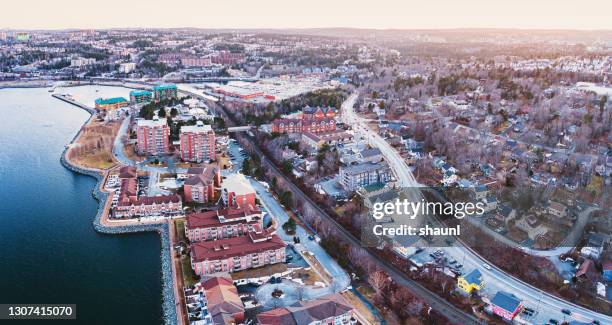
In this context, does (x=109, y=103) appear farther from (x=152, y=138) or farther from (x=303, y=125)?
(x=303, y=125)

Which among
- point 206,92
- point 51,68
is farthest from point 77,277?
point 51,68

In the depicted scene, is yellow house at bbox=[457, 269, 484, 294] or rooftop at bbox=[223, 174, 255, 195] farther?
→ rooftop at bbox=[223, 174, 255, 195]

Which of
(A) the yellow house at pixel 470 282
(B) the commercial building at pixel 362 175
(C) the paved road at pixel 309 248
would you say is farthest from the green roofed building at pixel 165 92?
(A) the yellow house at pixel 470 282

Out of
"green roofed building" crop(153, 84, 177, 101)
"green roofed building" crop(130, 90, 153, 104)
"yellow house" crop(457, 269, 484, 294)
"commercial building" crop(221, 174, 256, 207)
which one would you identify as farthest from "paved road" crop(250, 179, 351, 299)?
"green roofed building" crop(153, 84, 177, 101)

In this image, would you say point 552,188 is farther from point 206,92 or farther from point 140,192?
point 206,92

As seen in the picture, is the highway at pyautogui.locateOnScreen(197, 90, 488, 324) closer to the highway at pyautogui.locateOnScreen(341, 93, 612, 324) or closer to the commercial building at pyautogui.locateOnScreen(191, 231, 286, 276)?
the highway at pyautogui.locateOnScreen(341, 93, 612, 324)
